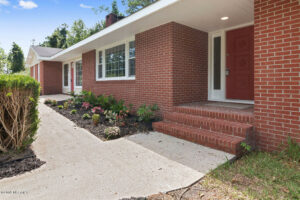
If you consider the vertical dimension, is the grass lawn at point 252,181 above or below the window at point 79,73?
below

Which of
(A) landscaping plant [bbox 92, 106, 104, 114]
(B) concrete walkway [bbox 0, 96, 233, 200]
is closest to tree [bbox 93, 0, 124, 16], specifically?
(A) landscaping plant [bbox 92, 106, 104, 114]

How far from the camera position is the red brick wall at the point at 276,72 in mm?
2967

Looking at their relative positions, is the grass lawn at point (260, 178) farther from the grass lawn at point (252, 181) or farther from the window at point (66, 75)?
the window at point (66, 75)

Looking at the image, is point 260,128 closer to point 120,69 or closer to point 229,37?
point 229,37

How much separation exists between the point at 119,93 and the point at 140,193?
531cm

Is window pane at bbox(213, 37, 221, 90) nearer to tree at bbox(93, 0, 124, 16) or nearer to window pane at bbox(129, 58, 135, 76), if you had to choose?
window pane at bbox(129, 58, 135, 76)

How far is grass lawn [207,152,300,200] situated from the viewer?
2049 millimetres

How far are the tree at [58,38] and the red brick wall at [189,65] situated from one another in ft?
107

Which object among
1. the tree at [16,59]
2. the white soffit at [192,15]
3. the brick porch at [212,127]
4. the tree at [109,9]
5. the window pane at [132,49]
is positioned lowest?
the brick porch at [212,127]

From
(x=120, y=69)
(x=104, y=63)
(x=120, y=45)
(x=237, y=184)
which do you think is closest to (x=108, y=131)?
(x=237, y=184)

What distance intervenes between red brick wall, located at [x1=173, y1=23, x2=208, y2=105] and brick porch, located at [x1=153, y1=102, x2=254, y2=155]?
0.73 metres

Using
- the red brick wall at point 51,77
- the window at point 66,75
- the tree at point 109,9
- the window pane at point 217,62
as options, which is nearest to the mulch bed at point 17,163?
the window pane at point 217,62

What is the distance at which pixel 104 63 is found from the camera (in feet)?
27.3

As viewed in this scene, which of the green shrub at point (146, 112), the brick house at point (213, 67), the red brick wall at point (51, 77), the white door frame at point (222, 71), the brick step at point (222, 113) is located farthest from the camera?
the red brick wall at point (51, 77)
